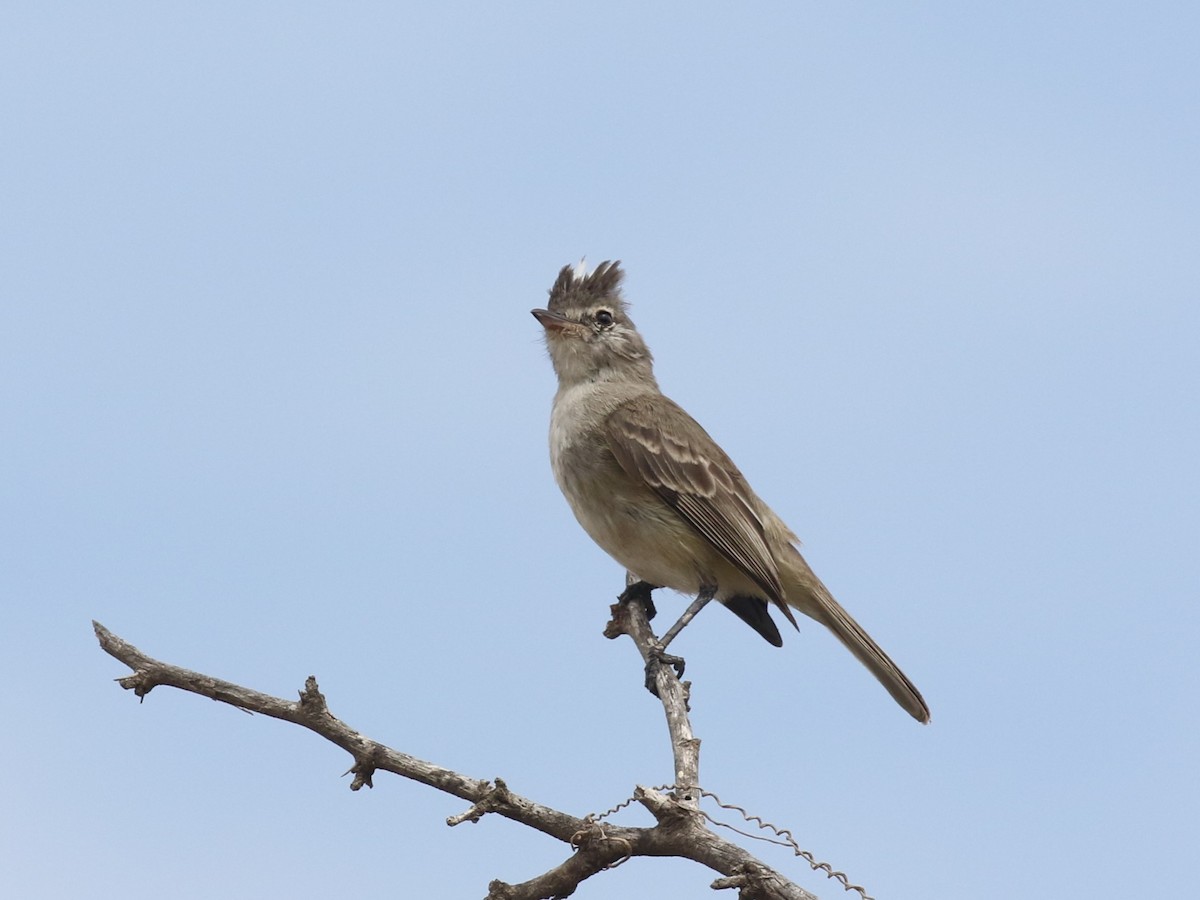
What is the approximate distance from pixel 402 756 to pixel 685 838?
1198 mm

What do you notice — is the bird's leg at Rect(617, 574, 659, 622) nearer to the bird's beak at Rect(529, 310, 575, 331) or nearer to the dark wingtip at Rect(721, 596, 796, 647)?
the dark wingtip at Rect(721, 596, 796, 647)

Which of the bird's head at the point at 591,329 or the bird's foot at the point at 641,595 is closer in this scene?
the bird's foot at the point at 641,595

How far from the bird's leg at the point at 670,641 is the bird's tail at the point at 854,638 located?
815 mm

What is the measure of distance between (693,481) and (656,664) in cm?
140

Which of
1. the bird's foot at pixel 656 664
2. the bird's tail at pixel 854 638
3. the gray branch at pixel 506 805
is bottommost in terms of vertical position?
the gray branch at pixel 506 805

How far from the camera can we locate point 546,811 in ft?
19.4

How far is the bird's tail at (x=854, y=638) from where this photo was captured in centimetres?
937

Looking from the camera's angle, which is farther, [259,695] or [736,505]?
[736,505]

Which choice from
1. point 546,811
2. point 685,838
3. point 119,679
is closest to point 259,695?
point 119,679

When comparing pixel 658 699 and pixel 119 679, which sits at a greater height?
pixel 658 699

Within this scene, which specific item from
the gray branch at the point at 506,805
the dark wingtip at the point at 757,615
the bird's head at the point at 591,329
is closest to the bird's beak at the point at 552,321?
the bird's head at the point at 591,329

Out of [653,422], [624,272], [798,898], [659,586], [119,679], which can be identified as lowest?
[798,898]

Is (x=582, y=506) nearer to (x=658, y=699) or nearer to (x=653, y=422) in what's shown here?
(x=653, y=422)

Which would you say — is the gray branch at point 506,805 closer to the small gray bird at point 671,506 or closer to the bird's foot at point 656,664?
the bird's foot at point 656,664
